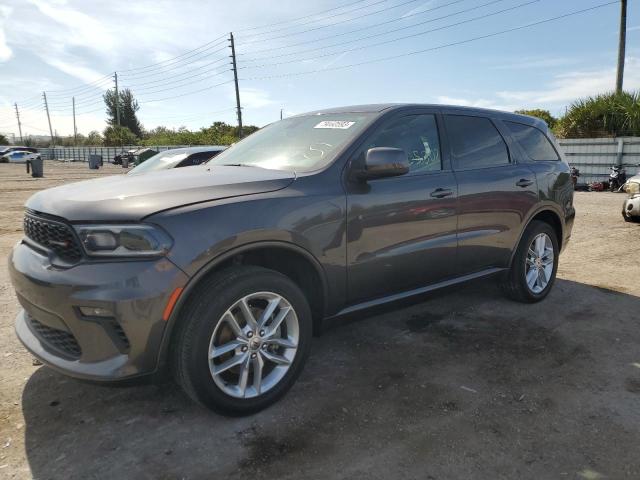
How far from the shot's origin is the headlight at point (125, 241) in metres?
2.30

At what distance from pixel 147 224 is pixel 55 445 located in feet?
3.98

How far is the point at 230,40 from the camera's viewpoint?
46.4 meters

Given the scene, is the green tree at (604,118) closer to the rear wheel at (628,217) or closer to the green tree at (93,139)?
the rear wheel at (628,217)

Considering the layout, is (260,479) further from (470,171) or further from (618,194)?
(618,194)

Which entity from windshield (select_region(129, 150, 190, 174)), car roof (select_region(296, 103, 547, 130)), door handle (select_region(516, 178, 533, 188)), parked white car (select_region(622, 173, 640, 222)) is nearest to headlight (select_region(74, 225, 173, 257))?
car roof (select_region(296, 103, 547, 130))

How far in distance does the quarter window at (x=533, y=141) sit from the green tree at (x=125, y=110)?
Result: 8555 centimetres

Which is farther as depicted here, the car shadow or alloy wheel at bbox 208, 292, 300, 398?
alloy wheel at bbox 208, 292, 300, 398

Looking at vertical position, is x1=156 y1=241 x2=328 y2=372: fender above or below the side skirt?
above

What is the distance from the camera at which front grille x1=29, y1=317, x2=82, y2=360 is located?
2.41 metres

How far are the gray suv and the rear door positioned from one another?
16 millimetres

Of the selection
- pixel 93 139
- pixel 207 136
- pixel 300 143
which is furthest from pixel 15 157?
pixel 300 143

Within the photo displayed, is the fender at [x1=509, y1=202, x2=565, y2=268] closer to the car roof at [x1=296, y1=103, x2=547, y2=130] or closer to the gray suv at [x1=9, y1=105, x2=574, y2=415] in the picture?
the gray suv at [x1=9, y1=105, x2=574, y2=415]

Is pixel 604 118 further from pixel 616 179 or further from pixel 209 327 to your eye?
pixel 209 327

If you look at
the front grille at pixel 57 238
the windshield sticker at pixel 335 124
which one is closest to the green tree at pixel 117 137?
the windshield sticker at pixel 335 124
